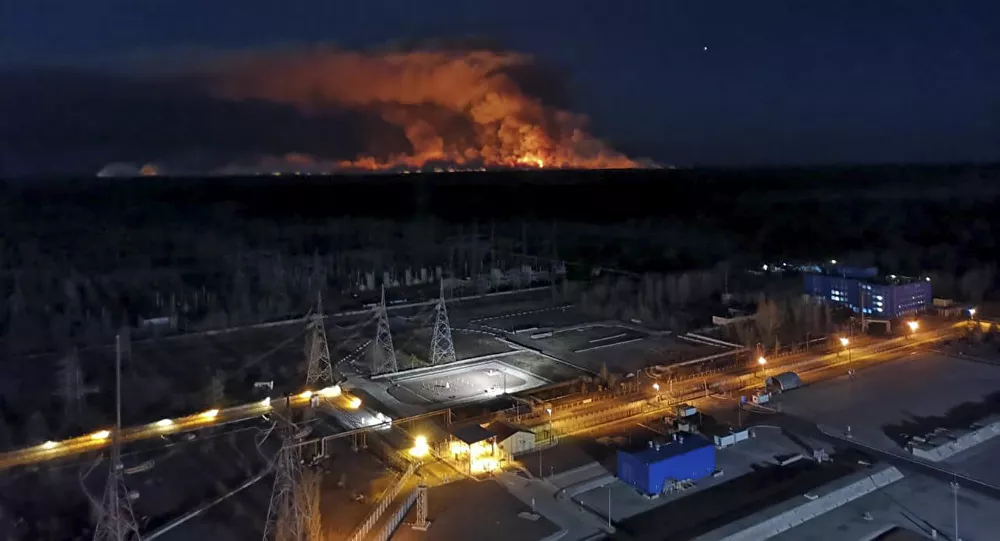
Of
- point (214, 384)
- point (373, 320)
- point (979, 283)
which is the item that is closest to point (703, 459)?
point (214, 384)

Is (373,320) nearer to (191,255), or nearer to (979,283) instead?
(191,255)

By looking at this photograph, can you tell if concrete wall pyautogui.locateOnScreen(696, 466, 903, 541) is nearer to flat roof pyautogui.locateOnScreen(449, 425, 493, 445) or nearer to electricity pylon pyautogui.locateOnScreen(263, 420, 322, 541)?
flat roof pyautogui.locateOnScreen(449, 425, 493, 445)

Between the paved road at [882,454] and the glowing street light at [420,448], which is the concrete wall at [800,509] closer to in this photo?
the paved road at [882,454]

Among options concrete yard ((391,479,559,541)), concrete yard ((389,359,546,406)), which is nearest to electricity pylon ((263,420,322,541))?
concrete yard ((391,479,559,541))

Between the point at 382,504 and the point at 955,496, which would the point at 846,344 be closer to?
the point at 955,496

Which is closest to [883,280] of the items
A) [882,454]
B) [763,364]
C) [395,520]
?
[763,364]

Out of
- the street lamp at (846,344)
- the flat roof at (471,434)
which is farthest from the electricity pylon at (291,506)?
the street lamp at (846,344)
